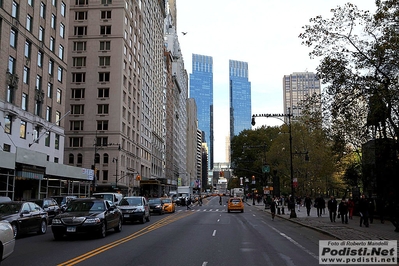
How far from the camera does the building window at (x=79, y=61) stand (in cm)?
7306

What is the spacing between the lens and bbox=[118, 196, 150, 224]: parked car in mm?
24564

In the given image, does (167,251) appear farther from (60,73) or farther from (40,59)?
(60,73)

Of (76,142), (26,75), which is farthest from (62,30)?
(76,142)

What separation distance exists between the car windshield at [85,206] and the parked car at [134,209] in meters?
7.11

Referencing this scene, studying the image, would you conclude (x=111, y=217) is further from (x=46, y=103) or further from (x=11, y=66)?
(x=46, y=103)

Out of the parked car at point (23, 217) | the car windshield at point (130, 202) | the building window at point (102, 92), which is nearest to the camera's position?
the parked car at point (23, 217)

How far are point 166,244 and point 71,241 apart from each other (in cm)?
377

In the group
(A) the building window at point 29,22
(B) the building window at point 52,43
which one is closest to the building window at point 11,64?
(A) the building window at point 29,22

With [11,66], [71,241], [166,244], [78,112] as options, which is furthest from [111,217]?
[78,112]

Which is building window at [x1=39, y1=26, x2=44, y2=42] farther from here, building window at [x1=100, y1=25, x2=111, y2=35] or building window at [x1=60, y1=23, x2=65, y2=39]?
building window at [x1=100, y1=25, x2=111, y2=35]

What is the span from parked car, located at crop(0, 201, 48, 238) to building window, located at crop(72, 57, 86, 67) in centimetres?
5792

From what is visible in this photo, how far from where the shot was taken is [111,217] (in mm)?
17828

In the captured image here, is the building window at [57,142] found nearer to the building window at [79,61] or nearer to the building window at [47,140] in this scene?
the building window at [47,140]

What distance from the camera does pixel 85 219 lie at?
15.7 metres
